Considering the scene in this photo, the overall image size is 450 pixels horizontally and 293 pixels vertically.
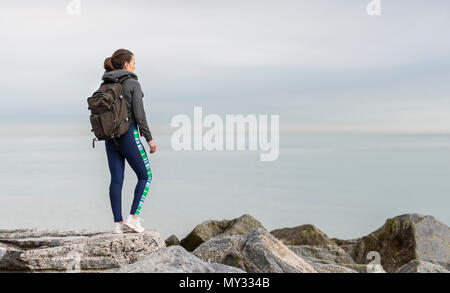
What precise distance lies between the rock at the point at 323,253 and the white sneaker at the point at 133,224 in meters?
5.41

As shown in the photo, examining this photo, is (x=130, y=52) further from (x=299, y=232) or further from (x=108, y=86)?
(x=299, y=232)

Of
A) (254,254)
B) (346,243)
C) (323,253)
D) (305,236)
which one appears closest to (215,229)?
(305,236)

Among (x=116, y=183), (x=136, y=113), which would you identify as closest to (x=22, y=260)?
(x=116, y=183)

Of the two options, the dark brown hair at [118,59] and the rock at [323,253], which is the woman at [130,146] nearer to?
the dark brown hair at [118,59]

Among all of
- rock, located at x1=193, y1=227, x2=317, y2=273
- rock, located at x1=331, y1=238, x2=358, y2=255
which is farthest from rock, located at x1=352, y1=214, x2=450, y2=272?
rock, located at x1=193, y1=227, x2=317, y2=273

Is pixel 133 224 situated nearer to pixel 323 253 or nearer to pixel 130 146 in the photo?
pixel 130 146

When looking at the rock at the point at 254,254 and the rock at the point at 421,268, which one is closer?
the rock at the point at 254,254

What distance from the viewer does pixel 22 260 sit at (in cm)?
937

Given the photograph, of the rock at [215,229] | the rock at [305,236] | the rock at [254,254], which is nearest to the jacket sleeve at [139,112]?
the rock at [254,254]

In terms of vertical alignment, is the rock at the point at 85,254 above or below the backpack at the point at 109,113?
below

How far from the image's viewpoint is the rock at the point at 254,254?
877 centimetres
